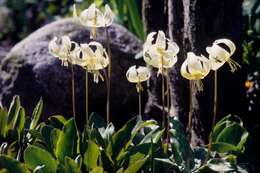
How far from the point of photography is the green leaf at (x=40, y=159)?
3102 millimetres

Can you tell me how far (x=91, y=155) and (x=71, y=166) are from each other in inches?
6.1

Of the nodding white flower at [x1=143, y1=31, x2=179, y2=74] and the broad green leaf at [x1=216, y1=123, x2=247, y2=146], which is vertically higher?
the nodding white flower at [x1=143, y1=31, x2=179, y2=74]

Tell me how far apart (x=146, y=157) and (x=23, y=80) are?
2.24 meters

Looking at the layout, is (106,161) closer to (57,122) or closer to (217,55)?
(57,122)

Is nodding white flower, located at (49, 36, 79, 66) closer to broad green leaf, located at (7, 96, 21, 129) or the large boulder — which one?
broad green leaf, located at (7, 96, 21, 129)

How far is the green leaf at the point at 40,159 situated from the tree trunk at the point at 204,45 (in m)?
1.17

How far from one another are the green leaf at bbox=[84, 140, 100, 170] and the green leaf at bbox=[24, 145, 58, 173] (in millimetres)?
143

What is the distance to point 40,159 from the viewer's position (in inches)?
123

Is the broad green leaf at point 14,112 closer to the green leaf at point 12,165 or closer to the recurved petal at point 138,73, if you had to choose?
the green leaf at point 12,165

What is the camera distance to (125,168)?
318 cm

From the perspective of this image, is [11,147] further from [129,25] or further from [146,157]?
[129,25]

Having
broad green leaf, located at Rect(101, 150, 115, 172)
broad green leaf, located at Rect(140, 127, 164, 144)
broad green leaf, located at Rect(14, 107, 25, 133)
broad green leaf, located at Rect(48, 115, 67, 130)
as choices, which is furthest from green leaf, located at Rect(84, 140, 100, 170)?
broad green leaf, located at Rect(14, 107, 25, 133)

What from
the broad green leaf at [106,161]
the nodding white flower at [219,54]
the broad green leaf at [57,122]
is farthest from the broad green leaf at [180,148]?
the broad green leaf at [57,122]

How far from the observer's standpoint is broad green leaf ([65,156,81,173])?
9.72ft
